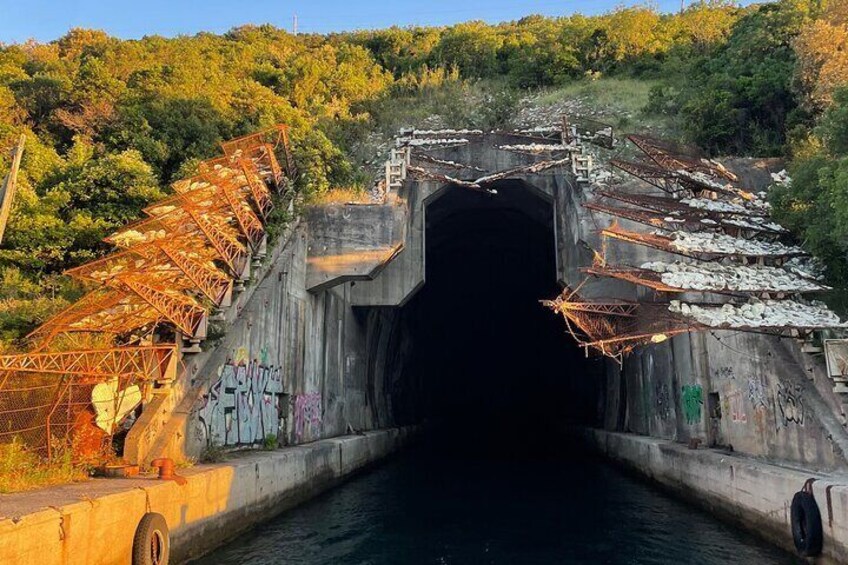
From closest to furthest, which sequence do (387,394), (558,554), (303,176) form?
(558,554)
(303,176)
(387,394)

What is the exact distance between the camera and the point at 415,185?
3000cm

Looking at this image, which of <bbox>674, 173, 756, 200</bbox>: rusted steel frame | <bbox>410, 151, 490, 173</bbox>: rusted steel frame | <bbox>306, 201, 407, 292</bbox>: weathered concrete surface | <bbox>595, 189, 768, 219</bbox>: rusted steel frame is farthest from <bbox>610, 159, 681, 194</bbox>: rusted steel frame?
<bbox>306, 201, 407, 292</bbox>: weathered concrete surface

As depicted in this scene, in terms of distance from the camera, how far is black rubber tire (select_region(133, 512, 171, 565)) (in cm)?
1063

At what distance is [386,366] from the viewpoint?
4038 cm

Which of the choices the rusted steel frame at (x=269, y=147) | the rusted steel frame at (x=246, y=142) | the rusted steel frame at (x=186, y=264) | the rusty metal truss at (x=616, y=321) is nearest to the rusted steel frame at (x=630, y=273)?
the rusty metal truss at (x=616, y=321)

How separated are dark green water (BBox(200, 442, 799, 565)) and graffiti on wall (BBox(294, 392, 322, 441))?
2627mm

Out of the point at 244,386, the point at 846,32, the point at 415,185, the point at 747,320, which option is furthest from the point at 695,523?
the point at 846,32

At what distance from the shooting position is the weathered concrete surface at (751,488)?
38.2ft

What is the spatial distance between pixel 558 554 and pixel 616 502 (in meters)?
7.49

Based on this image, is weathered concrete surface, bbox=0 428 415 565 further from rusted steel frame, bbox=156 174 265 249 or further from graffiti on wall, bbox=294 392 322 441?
rusted steel frame, bbox=156 174 265 249

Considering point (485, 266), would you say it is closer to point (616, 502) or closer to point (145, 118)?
point (145, 118)

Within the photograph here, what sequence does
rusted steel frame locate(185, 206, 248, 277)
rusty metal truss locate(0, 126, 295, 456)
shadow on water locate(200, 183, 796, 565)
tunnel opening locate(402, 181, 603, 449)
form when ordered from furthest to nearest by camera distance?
tunnel opening locate(402, 181, 603, 449), rusted steel frame locate(185, 206, 248, 277), shadow on water locate(200, 183, 796, 565), rusty metal truss locate(0, 126, 295, 456)

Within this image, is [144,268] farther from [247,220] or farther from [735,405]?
[735,405]

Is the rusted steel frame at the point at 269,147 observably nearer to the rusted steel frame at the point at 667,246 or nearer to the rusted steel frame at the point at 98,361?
the rusted steel frame at the point at 98,361
